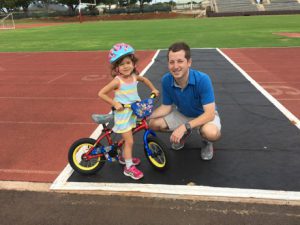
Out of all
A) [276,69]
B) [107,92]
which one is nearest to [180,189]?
[107,92]

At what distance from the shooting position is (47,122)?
21.4 feet

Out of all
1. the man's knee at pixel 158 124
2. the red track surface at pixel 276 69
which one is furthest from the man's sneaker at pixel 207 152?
the red track surface at pixel 276 69

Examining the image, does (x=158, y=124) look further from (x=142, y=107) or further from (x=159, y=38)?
(x=159, y=38)

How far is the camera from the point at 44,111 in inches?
283

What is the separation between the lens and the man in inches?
159

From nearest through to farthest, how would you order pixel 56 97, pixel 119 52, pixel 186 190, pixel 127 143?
pixel 119 52 < pixel 186 190 < pixel 127 143 < pixel 56 97

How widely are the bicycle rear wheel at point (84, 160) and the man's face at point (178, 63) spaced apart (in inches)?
52.5

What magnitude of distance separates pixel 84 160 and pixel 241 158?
6.83 ft

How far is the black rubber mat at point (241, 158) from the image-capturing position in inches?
162

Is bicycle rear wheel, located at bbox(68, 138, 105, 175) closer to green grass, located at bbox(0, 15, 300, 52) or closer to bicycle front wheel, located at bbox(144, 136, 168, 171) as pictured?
bicycle front wheel, located at bbox(144, 136, 168, 171)

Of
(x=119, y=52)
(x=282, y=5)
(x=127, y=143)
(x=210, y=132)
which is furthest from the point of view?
(x=282, y=5)

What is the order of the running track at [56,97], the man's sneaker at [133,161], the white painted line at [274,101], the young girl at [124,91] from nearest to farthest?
the young girl at [124,91] → the man's sneaker at [133,161] → the running track at [56,97] → the white painted line at [274,101]

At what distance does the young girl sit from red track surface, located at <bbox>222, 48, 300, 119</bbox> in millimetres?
3568

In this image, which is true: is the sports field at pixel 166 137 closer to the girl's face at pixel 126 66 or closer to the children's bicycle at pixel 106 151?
the children's bicycle at pixel 106 151
